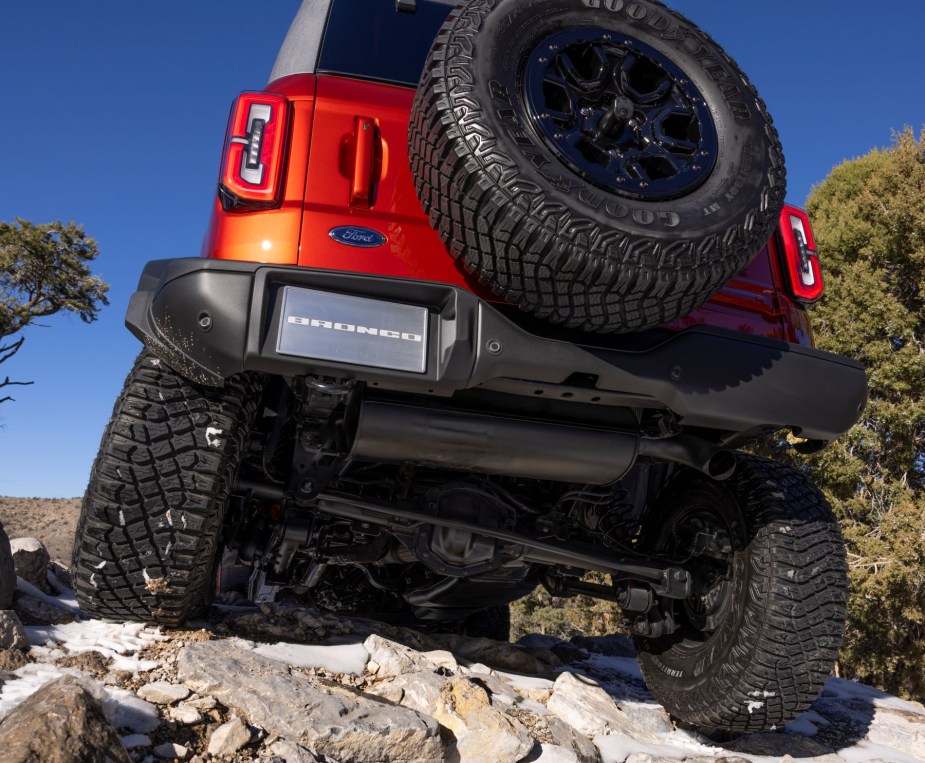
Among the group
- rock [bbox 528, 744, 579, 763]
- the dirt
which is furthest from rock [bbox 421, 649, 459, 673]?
the dirt

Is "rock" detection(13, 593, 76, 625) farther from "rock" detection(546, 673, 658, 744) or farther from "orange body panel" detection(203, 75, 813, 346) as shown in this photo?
"rock" detection(546, 673, 658, 744)

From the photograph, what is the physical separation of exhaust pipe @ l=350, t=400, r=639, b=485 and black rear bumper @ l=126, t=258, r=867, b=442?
0.15m

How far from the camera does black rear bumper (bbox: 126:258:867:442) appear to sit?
7.24 ft

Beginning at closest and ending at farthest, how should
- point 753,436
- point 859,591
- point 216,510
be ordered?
point 216,510 → point 753,436 → point 859,591

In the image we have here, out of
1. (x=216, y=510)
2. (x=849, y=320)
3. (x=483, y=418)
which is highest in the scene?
(x=849, y=320)

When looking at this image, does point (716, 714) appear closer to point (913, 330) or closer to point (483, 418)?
point (483, 418)

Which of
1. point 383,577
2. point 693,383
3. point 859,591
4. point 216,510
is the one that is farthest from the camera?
point 859,591

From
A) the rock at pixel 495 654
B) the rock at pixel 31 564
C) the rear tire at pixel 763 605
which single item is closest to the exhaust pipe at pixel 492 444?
the rear tire at pixel 763 605

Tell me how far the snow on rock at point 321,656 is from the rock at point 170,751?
2.36 feet

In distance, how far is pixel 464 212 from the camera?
218cm

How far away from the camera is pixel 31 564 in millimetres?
3576

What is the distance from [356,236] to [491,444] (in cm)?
79

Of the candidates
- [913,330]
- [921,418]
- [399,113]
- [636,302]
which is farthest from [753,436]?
[913,330]

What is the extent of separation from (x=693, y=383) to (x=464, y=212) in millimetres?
895
